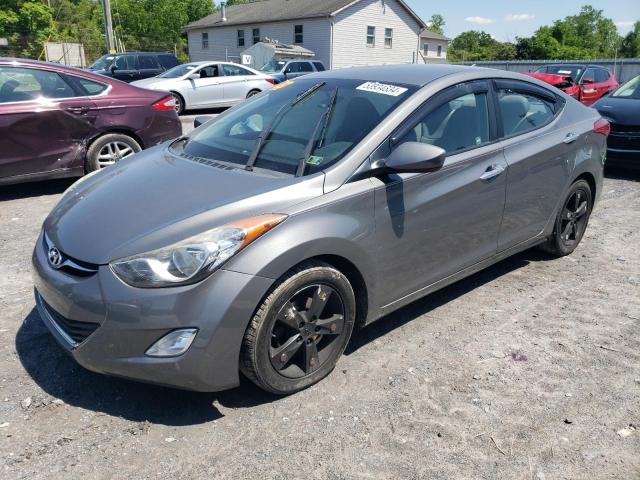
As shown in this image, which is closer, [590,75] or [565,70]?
[590,75]

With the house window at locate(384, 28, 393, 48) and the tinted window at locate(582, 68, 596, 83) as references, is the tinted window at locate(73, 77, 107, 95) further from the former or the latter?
the house window at locate(384, 28, 393, 48)

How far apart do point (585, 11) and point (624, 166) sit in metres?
91.8

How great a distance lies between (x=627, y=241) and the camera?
5.59 metres

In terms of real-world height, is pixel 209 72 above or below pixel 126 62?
below

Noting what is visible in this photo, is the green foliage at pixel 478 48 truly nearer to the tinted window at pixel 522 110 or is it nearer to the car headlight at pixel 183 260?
the tinted window at pixel 522 110

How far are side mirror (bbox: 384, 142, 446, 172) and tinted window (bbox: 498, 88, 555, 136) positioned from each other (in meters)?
1.23

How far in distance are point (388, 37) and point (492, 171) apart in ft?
126

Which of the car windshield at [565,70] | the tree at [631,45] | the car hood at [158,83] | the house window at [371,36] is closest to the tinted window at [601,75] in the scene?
the car windshield at [565,70]

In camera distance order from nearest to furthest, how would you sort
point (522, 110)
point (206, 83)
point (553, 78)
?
point (522, 110) → point (553, 78) → point (206, 83)

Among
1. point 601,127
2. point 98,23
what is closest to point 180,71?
point 601,127

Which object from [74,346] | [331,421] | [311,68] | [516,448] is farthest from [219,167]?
[311,68]

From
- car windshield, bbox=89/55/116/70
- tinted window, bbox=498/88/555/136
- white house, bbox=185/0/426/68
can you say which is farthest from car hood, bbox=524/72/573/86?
white house, bbox=185/0/426/68

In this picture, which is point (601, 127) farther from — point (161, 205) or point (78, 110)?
point (78, 110)

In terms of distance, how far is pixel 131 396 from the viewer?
305 cm
